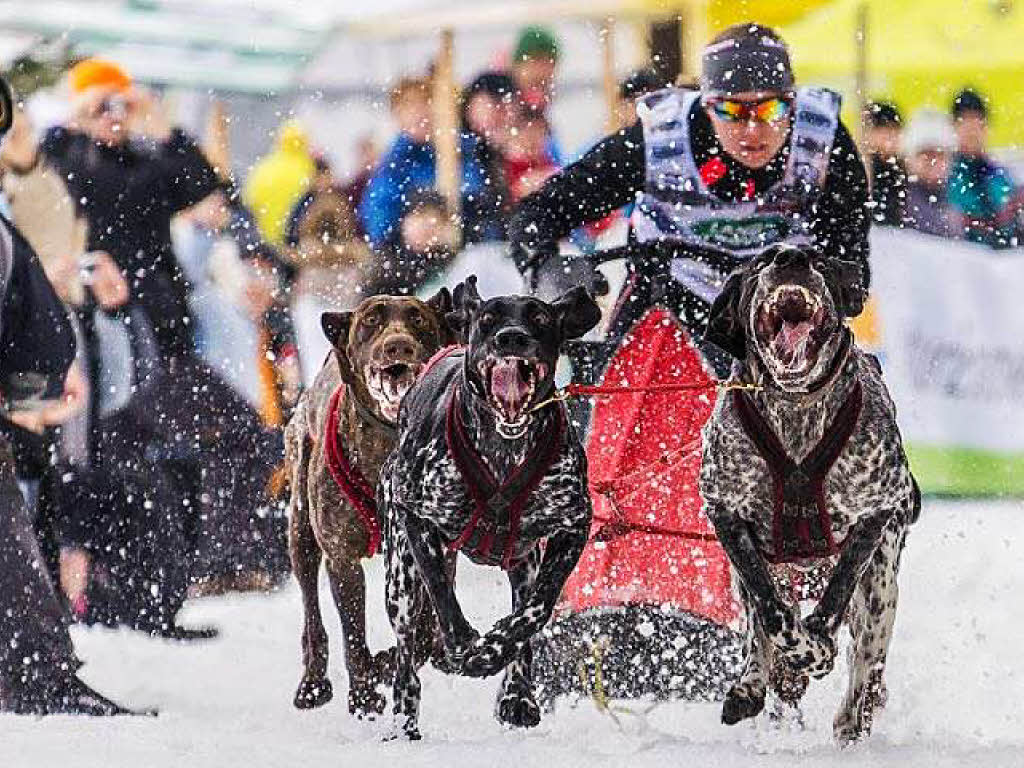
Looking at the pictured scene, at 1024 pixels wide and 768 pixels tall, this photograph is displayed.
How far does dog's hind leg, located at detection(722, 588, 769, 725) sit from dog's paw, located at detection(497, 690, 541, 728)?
0.45m

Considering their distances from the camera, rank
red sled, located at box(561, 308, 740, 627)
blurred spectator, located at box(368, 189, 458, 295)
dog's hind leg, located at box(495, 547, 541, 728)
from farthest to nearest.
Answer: blurred spectator, located at box(368, 189, 458, 295)
red sled, located at box(561, 308, 740, 627)
dog's hind leg, located at box(495, 547, 541, 728)

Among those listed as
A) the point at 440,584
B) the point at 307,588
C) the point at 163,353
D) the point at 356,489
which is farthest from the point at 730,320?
the point at 163,353

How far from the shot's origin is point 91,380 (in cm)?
884

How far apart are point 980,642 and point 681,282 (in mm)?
1547

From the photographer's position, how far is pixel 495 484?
557 cm

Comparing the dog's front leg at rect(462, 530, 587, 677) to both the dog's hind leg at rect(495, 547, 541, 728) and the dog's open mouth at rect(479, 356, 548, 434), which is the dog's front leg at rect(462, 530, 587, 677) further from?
the dog's open mouth at rect(479, 356, 548, 434)

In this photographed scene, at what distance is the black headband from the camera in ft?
21.1

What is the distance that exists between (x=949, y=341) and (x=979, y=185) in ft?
1.96

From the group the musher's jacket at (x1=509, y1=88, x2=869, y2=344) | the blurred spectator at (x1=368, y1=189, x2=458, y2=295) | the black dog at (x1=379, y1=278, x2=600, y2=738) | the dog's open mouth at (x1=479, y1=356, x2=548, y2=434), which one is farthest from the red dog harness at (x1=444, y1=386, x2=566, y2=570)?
the blurred spectator at (x1=368, y1=189, x2=458, y2=295)

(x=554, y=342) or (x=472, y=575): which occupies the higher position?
(x=554, y=342)

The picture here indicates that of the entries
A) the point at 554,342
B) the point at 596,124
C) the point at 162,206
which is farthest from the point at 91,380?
the point at 554,342

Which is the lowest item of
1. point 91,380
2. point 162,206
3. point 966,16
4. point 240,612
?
point 240,612

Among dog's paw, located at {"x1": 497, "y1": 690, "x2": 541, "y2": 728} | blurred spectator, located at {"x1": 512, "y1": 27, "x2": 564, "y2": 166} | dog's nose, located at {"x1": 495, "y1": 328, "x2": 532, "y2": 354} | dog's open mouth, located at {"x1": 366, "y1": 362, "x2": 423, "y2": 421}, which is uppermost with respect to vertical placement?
blurred spectator, located at {"x1": 512, "y1": 27, "x2": 564, "y2": 166}

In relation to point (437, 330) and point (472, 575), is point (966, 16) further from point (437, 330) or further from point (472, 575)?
point (437, 330)
